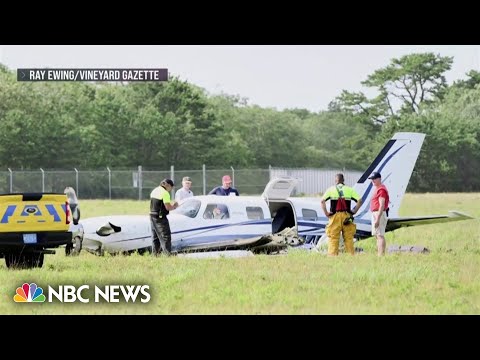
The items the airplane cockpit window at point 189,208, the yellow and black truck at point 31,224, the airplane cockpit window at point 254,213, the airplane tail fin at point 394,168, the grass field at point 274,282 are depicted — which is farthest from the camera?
the airplane tail fin at point 394,168

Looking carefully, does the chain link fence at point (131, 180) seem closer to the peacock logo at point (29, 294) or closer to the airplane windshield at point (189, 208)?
the airplane windshield at point (189, 208)

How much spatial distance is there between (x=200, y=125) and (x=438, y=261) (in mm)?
20320

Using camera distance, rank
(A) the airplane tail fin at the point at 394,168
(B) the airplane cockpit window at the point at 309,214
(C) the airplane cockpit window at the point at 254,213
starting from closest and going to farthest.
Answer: (C) the airplane cockpit window at the point at 254,213
(B) the airplane cockpit window at the point at 309,214
(A) the airplane tail fin at the point at 394,168

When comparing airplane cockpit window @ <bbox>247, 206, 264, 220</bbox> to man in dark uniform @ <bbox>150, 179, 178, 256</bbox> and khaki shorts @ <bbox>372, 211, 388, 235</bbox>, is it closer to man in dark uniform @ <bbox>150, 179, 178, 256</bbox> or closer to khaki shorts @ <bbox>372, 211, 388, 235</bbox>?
man in dark uniform @ <bbox>150, 179, 178, 256</bbox>

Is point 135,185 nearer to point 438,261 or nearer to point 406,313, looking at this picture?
point 438,261

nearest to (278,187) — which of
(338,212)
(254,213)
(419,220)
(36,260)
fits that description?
(254,213)

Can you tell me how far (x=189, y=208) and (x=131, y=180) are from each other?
14.5 meters

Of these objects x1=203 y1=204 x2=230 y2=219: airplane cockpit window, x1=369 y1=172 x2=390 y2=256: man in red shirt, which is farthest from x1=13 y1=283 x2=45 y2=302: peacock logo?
x1=369 y1=172 x2=390 y2=256: man in red shirt

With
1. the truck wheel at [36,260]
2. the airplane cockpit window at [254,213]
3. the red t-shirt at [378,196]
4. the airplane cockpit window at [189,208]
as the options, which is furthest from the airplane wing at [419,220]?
the truck wheel at [36,260]

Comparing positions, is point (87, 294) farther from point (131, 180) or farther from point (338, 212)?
point (131, 180)

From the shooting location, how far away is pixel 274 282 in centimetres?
1401

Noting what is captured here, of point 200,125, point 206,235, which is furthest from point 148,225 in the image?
point 200,125

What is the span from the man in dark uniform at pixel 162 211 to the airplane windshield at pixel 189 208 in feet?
2.87

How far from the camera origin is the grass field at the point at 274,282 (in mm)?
11766
